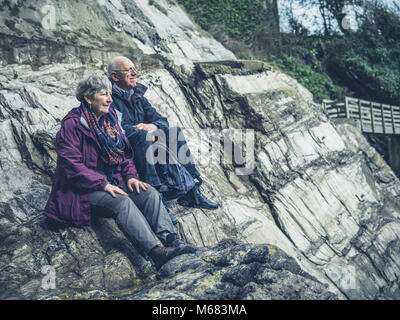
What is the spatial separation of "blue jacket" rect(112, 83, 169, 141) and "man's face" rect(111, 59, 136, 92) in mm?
91

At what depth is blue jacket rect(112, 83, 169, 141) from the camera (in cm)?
525

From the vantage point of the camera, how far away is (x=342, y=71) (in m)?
15.5

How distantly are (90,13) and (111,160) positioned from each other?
5417mm

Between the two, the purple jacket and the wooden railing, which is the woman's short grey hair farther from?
the wooden railing

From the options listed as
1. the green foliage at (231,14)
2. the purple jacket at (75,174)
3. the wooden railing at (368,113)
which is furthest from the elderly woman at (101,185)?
the green foliage at (231,14)

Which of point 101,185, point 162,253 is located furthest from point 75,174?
point 162,253

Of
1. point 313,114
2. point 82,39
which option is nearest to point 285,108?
point 313,114

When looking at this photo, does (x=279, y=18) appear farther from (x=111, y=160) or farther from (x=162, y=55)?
→ (x=111, y=160)

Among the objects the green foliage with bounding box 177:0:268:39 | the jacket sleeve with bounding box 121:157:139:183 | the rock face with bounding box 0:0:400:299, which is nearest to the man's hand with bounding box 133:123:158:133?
the jacket sleeve with bounding box 121:157:139:183

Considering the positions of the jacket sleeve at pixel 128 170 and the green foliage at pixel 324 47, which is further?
the green foliage at pixel 324 47

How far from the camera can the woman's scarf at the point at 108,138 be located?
15.3ft

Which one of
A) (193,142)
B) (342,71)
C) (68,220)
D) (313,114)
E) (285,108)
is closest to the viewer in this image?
(68,220)

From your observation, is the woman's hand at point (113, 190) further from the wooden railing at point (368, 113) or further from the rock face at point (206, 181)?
the wooden railing at point (368, 113)

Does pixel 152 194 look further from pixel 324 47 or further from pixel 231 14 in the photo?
pixel 324 47
